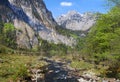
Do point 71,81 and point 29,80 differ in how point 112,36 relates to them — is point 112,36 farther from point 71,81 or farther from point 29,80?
point 29,80

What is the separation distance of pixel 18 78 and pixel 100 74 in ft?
65.0

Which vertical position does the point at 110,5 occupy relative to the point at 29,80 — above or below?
above

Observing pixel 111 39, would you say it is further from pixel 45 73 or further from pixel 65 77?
pixel 45 73

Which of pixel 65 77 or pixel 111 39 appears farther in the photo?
pixel 65 77

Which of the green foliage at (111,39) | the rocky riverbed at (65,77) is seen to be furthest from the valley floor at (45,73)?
the green foliage at (111,39)

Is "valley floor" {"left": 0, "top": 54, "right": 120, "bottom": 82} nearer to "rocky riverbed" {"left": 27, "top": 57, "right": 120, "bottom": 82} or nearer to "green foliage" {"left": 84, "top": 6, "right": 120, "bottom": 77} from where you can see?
"rocky riverbed" {"left": 27, "top": 57, "right": 120, "bottom": 82}

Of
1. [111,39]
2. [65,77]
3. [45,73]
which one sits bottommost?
[65,77]

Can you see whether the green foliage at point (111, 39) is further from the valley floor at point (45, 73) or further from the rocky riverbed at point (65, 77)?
the rocky riverbed at point (65, 77)

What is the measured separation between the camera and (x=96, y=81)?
1966 inches

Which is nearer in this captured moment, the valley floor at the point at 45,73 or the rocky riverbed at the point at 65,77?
the valley floor at the point at 45,73

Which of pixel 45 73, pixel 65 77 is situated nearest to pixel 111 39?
pixel 65 77

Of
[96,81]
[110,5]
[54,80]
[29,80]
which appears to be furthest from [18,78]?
[110,5]

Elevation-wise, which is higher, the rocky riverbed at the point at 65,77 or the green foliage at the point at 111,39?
the green foliage at the point at 111,39

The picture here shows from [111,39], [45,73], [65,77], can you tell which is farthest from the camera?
[45,73]
